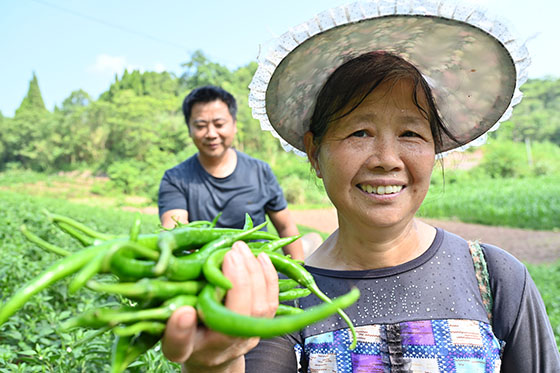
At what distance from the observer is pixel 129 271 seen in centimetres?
88

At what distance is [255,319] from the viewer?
2.57 ft

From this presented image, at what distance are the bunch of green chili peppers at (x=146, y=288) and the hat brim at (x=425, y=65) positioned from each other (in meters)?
0.77

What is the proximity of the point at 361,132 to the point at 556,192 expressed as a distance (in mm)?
20349

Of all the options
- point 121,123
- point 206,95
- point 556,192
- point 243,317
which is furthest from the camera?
point 121,123

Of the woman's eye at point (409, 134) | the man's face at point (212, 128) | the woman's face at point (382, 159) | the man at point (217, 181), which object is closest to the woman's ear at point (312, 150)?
the woman's face at point (382, 159)

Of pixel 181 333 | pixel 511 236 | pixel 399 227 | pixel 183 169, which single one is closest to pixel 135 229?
pixel 181 333

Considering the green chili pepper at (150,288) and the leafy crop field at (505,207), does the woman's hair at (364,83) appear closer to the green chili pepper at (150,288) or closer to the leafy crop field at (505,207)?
the green chili pepper at (150,288)

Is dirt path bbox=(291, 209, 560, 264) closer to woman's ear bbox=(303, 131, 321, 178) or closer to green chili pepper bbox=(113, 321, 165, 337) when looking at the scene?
woman's ear bbox=(303, 131, 321, 178)

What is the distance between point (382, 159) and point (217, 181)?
2156mm

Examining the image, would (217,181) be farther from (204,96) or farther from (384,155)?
(384,155)

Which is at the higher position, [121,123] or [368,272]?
[121,123]

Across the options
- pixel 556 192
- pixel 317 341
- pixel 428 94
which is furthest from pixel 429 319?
pixel 556 192

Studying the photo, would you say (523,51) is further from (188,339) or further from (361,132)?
(188,339)

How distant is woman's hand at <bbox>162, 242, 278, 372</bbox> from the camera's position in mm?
856
